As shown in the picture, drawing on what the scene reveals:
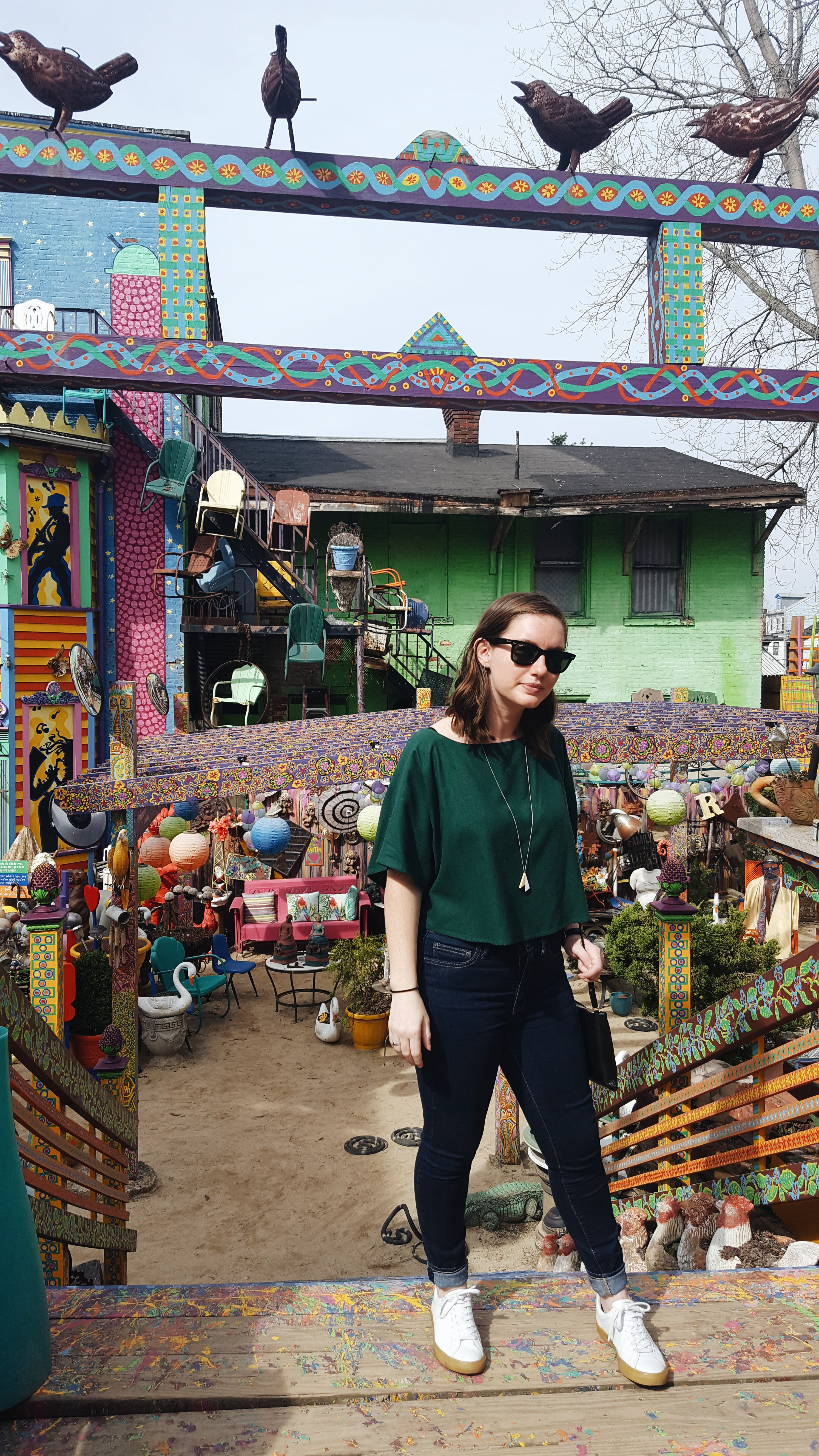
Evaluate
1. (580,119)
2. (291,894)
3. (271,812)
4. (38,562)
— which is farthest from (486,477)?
(580,119)

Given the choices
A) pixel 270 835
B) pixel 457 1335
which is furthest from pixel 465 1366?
pixel 270 835

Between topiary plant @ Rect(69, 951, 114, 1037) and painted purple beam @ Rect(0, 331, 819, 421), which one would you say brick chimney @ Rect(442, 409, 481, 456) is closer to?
topiary plant @ Rect(69, 951, 114, 1037)

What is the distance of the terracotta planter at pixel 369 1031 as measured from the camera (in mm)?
8492

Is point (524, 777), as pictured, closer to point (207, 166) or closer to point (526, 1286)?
point (526, 1286)

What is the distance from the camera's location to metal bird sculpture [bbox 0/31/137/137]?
11.5ft

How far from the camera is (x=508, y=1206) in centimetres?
558

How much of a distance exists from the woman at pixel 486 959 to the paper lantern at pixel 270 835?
508 cm

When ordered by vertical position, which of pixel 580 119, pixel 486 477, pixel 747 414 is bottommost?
pixel 747 414

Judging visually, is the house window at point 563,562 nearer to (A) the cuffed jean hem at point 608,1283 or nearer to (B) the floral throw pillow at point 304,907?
(B) the floral throw pillow at point 304,907

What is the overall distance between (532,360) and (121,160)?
1.80 metres

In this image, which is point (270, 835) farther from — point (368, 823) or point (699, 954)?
point (699, 954)

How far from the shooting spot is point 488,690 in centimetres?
216

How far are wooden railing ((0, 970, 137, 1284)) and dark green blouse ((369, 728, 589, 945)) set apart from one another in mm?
1151

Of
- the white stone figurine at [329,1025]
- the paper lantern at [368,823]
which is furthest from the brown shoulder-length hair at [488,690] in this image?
the white stone figurine at [329,1025]
